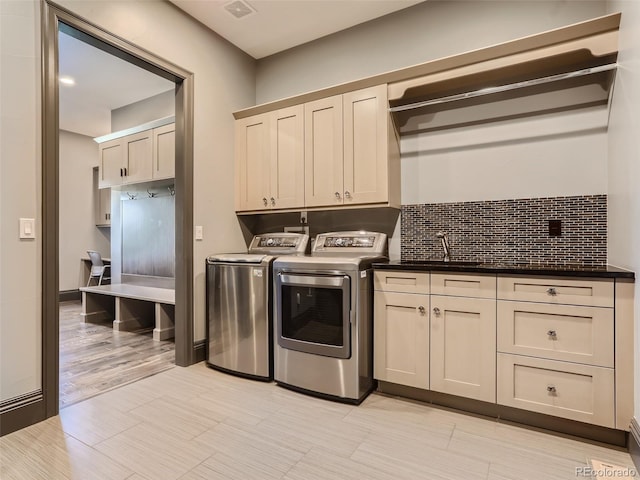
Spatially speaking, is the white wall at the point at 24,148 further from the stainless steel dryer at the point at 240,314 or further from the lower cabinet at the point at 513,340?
the lower cabinet at the point at 513,340

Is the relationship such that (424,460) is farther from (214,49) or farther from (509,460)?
(214,49)

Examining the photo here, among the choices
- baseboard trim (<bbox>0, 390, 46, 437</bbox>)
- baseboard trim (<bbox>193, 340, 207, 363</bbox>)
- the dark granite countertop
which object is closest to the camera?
the dark granite countertop

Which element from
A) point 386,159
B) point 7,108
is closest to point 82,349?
point 7,108

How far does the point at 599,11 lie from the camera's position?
7.32 feet

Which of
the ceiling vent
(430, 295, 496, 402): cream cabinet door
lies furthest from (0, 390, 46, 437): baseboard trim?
the ceiling vent

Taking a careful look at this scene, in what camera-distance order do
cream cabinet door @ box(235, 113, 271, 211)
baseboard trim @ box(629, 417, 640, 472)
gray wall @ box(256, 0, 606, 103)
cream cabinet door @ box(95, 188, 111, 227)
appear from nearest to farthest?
baseboard trim @ box(629, 417, 640, 472) < gray wall @ box(256, 0, 606, 103) < cream cabinet door @ box(235, 113, 271, 211) < cream cabinet door @ box(95, 188, 111, 227)

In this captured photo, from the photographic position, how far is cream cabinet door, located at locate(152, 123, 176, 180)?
374cm

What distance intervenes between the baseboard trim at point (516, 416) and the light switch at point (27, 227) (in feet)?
7.77

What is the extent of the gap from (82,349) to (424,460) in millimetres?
3341

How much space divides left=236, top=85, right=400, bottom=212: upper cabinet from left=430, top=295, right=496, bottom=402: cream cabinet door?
0.96 meters

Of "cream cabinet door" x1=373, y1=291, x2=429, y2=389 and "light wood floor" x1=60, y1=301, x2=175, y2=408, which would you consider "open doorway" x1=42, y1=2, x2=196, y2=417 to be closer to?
"light wood floor" x1=60, y1=301, x2=175, y2=408

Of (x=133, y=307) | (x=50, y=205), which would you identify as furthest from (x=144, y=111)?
(x=50, y=205)

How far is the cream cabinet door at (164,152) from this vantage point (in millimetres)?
3740

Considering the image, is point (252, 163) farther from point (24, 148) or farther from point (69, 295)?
point (69, 295)
